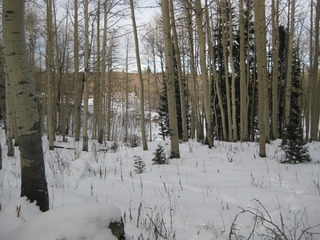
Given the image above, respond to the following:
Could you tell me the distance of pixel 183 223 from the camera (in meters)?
3.10

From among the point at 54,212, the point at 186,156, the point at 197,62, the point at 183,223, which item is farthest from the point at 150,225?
the point at 197,62

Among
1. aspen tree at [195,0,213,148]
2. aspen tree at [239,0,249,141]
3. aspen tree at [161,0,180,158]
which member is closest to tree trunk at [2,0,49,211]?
aspen tree at [161,0,180,158]

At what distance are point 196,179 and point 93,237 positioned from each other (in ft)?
11.2

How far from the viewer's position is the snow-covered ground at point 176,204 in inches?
87.2

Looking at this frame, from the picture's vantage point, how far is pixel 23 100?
9.66 feet

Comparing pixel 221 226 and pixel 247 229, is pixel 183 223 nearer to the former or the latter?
pixel 221 226

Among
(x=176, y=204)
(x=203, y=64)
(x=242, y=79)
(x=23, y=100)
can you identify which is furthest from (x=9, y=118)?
(x=176, y=204)

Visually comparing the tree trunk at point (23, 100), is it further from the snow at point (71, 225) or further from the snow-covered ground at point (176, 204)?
the snow at point (71, 225)

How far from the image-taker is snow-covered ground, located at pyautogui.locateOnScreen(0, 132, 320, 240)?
2215mm

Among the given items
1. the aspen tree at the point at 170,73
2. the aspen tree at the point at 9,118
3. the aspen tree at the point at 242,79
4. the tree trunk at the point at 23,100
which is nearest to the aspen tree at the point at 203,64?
the aspen tree at the point at 170,73

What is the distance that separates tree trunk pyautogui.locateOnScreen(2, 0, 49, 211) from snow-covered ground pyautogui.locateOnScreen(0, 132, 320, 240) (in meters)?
0.23

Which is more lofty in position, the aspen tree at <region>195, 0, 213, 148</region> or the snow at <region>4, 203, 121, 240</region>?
the aspen tree at <region>195, 0, 213, 148</region>

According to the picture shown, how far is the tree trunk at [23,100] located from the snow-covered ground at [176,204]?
23cm

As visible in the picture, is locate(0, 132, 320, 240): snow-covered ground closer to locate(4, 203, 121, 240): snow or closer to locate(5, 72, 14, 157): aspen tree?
locate(4, 203, 121, 240): snow
